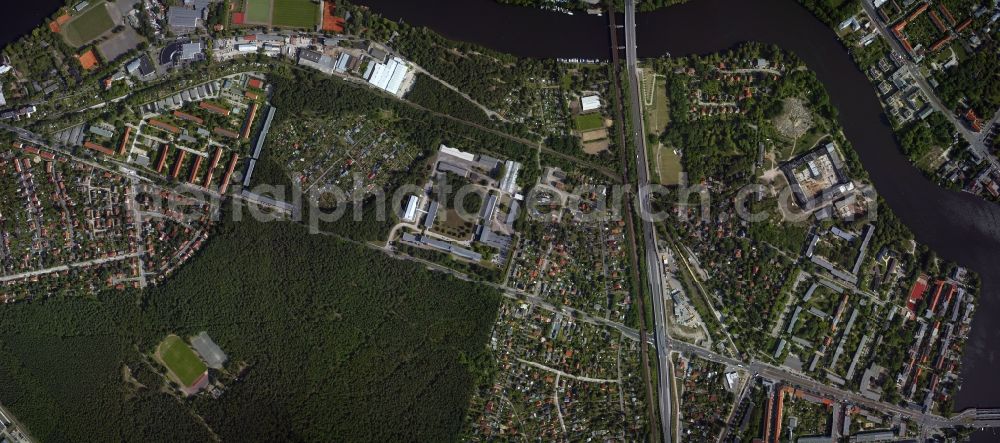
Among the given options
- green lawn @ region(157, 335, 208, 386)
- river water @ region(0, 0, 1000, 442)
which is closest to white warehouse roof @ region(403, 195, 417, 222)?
river water @ region(0, 0, 1000, 442)

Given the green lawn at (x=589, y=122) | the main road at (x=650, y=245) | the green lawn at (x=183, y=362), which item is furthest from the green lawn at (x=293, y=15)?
the green lawn at (x=183, y=362)

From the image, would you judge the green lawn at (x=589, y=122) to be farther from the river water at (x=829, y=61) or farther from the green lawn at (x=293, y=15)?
the green lawn at (x=293, y=15)

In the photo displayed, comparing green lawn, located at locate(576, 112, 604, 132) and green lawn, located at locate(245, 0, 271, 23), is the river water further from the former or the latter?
green lawn, located at locate(245, 0, 271, 23)

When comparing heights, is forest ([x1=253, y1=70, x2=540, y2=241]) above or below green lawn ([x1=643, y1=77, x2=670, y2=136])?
below

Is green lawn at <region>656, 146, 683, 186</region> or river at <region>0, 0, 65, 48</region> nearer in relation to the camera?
green lawn at <region>656, 146, 683, 186</region>

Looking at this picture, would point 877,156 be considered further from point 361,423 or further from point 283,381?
point 283,381
